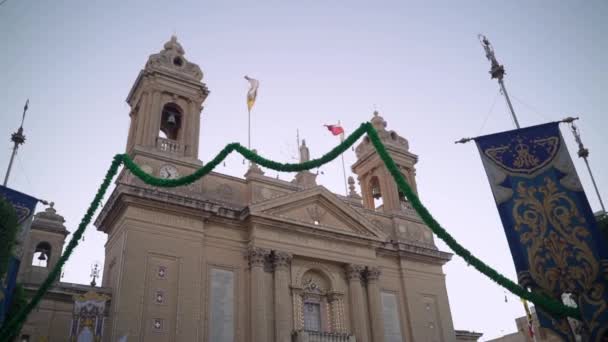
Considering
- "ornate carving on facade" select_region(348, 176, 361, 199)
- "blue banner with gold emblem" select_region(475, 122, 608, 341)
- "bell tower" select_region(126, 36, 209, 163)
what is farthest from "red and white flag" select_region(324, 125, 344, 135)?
"blue banner with gold emblem" select_region(475, 122, 608, 341)

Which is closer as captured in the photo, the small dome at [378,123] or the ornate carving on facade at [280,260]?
the ornate carving on facade at [280,260]

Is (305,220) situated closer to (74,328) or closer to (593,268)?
(74,328)

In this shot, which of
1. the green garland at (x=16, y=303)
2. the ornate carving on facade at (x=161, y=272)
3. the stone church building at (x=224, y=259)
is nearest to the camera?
the green garland at (x=16, y=303)

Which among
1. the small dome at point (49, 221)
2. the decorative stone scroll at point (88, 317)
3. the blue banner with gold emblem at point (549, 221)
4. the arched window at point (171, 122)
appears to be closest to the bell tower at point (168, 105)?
the arched window at point (171, 122)

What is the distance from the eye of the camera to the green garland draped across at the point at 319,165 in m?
11.5

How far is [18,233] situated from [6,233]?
1.20m

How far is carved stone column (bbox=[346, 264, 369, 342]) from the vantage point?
79.4 feet

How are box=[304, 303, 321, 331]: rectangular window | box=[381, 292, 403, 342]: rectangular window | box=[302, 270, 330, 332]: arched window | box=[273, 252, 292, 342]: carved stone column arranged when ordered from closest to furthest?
box=[273, 252, 292, 342]: carved stone column
box=[304, 303, 321, 331]: rectangular window
box=[302, 270, 330, 332]: arched window
box=[381, 292, 403, 342]: rectangular window

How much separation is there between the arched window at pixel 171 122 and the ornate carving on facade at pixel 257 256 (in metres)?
7.60

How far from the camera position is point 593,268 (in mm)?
11586

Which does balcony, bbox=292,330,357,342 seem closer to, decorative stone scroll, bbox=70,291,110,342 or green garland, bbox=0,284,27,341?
decorative stone scroll, bbox=70,291,110,342

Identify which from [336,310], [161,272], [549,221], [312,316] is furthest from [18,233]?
[336,310]

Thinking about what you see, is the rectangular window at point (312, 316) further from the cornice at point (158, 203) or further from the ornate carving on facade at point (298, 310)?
the cornice at point (158, 203)

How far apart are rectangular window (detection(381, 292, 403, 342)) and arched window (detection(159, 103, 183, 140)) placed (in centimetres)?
1343
